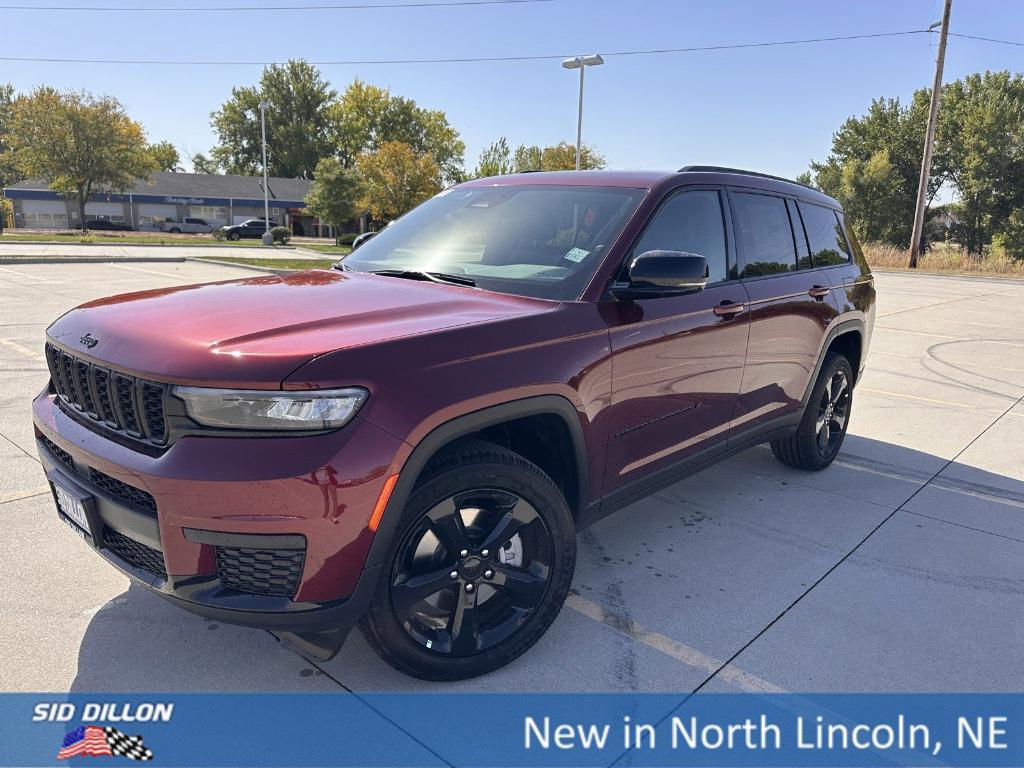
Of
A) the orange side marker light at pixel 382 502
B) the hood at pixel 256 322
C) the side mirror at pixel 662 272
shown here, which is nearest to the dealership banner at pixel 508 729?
the orange side marker light at pixel 382 502

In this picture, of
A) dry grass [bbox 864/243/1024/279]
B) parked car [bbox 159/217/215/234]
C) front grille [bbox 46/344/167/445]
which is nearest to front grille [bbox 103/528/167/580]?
front grille [bbox 46/344/167/445]

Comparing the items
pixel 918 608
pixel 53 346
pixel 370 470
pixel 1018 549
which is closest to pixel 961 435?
pixel 1018 549

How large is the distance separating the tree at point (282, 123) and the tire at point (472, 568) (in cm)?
8924

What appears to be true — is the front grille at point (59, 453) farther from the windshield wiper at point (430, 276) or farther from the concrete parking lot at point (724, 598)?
the windshield wiper at point (430, 276)

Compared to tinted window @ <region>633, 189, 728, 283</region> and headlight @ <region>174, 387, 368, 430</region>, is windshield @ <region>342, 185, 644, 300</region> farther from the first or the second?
headlight @ <region>174, 387, 368, 430</region>

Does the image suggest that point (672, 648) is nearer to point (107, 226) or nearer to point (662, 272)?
point (662, 272)

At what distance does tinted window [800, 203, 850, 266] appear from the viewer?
15.4 ft

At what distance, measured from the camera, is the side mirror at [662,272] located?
2.96 metres

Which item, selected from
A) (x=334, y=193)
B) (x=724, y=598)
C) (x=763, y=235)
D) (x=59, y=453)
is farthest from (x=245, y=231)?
(x=724, y=598)

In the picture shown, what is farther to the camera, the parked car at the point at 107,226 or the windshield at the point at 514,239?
the parked car at the point at 107,226

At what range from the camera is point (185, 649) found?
9.24 ft

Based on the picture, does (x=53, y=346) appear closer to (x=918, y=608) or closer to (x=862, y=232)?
(x=918, y=608)

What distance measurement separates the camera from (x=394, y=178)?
149ft

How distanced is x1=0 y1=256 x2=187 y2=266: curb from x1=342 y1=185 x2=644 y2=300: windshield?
67.4ft
